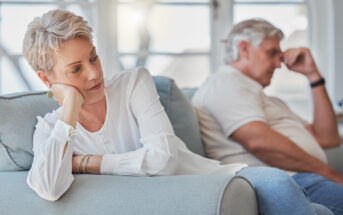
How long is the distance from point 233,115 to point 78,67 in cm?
78

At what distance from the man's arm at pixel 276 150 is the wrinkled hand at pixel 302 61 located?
0.48 metres

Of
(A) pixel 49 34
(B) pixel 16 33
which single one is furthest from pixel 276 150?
(B) pixel 16 33

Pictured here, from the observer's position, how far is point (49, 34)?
1.43 m

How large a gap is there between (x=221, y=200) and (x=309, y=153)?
3.42 ft

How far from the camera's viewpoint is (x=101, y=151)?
1582 millimetres

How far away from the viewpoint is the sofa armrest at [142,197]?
49.8 inches

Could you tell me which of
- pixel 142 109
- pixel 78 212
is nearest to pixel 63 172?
pixel 78 212

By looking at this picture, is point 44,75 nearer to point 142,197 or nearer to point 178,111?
point 142,197

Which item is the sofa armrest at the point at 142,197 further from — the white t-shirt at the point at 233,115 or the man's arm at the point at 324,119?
the man's arm at the point at 324,119

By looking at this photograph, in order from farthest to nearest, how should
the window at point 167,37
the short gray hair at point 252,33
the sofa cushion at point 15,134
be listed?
the window at point 167,37, the short gray hair at point 252,33, the sofa cushion at point 15,134

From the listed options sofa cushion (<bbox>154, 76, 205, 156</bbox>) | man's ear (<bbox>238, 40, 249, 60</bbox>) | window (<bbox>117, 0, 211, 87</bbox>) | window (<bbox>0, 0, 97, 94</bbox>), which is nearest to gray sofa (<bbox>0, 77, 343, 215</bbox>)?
sofa cushion (<bbox>154, 76, 205, 156</bbox>)

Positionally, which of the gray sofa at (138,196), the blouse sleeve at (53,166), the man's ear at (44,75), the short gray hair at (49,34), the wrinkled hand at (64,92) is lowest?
the gray sofa at (138,196)

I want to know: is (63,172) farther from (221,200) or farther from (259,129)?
(259,129)

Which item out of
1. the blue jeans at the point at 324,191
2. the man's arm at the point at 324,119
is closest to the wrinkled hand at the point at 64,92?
the blue jeans at the point at 324,191
